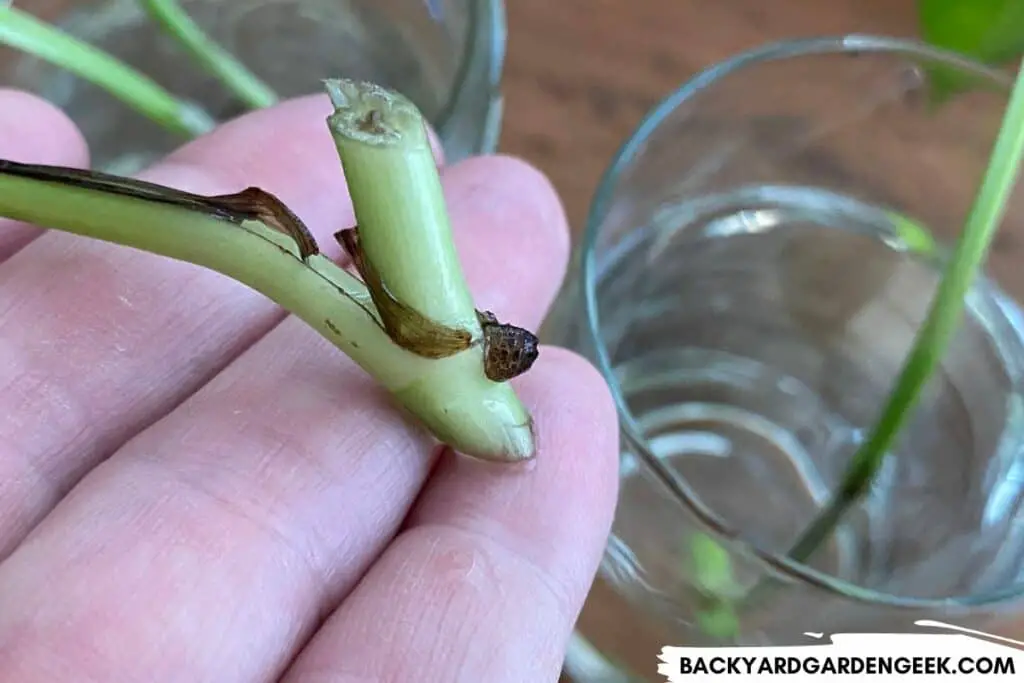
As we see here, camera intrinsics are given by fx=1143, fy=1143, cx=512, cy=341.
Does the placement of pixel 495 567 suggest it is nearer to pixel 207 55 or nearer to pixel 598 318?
pixel 598 318

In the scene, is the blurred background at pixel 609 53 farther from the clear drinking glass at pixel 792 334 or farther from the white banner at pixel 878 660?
the white banner at pixel 878 660

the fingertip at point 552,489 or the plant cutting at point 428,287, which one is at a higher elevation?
the plant cutting at point 428,287

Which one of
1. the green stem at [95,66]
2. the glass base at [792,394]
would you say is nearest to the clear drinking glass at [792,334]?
the glass base at [792,394]

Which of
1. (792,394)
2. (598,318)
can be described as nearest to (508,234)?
(598,318)

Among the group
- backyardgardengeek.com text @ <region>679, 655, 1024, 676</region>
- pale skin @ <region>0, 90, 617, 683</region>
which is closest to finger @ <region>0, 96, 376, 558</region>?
pale skin @ <region>0, 90, 617, 683</region>

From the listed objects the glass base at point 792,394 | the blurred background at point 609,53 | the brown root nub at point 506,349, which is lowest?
the glass base at point 792,394

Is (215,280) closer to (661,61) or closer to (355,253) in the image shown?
(355,253)

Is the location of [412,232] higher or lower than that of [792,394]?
higher
